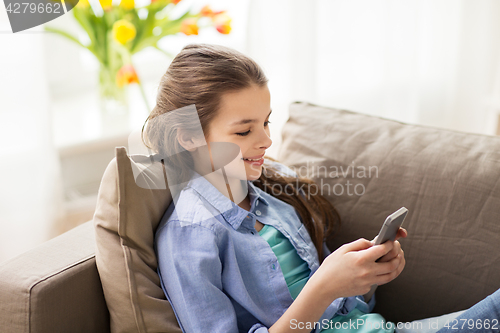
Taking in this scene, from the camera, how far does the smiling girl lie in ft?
2.58

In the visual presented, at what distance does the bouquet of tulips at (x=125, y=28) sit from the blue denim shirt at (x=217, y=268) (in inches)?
33.7

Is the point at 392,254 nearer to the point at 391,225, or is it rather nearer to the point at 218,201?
the point at 391,225

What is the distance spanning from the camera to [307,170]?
3.85ft

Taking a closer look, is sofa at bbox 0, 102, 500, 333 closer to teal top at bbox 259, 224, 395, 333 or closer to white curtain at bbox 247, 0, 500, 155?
teal top at bbox 259, 224, 395, 333

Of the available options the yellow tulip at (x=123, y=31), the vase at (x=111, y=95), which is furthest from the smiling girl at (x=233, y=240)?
the vase at (x=111, y=95)

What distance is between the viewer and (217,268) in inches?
32.1

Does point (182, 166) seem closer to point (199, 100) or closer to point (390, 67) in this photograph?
point (199, 100)

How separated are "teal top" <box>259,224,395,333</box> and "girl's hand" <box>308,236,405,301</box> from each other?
148mm

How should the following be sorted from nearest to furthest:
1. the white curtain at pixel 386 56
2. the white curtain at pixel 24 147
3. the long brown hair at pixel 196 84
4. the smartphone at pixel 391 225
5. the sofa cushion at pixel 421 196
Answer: the smartphone at pixel 391 225 → the long brown hair at pixel 196 84 → the sofa cushion at pixel 421 196 → the white curtain at pixel 24 147 → the white curtain at pixel 386 56

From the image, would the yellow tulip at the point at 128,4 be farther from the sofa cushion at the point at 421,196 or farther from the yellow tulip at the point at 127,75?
the sofa cushion at the point at 421,196

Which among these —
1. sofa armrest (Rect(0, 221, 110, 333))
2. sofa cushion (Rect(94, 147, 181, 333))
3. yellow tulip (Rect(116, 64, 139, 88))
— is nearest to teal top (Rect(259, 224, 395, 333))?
sofa cushion (Rect(94, 147, 181, 333))

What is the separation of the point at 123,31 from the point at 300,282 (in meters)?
1.03

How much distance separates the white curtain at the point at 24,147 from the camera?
1.42 meters

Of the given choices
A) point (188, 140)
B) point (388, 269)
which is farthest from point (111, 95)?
point (388, 269)
